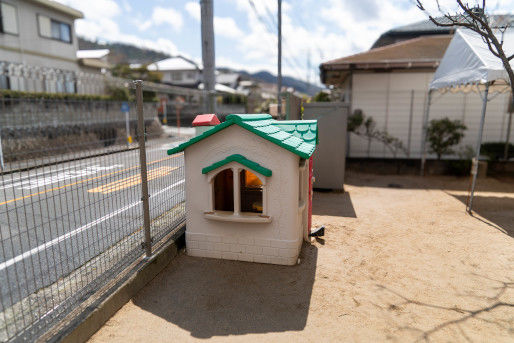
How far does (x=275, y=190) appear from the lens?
422cm

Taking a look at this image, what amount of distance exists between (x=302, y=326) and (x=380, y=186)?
23.9ft

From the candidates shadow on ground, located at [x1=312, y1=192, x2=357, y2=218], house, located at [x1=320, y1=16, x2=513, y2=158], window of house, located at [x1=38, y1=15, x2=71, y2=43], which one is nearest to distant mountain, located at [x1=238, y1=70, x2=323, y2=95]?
house, located at [x1=320, y1=16, x2=513, y2=158]

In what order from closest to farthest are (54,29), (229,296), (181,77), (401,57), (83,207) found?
(229,296)
(83,207)
(401,57)
(54,29)
(181,77)

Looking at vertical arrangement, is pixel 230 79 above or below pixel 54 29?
above

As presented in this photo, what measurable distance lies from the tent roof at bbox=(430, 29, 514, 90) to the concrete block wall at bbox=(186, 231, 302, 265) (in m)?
→ 5.37

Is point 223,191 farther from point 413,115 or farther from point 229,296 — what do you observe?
point 413,115

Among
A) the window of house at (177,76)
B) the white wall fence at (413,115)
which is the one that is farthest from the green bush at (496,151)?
the window of house at (177,76)

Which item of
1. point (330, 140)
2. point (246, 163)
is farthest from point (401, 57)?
point (246, 163)

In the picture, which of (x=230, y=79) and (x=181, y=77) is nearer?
(x=181, y=77)

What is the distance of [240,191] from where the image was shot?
443 centimetres

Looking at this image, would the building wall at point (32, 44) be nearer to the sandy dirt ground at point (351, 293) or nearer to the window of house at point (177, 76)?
the sandy dirt ground at point (351, 293)

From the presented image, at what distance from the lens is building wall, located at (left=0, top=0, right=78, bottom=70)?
18.3 metres

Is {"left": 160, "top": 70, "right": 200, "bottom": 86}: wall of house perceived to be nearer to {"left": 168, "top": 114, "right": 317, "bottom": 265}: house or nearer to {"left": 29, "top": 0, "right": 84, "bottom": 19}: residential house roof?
{"left": 29, "top": 0, "right": 84, "bottom": 19}: residential house roof

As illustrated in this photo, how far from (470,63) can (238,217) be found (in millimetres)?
6751
